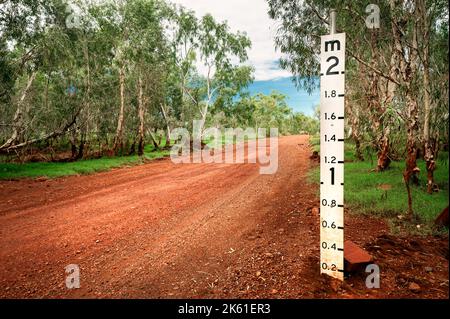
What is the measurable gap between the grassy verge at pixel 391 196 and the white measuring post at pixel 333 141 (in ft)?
8.02

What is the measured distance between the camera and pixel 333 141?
3.05m

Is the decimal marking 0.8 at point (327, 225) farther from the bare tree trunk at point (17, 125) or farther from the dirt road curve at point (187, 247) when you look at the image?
the bare tree trunk at point (17, 125)

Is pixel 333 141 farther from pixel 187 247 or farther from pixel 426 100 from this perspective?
pixel 426 100

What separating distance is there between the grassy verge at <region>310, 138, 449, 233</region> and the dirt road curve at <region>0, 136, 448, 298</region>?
0.82 m

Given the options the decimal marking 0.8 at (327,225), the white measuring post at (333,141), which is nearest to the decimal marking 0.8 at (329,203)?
the white measuring post at (333,141)

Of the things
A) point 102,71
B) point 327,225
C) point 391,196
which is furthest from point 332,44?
point 102,71

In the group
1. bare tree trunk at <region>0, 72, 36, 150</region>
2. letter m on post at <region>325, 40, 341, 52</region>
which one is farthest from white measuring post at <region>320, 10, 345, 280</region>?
bare tree trunk at <region>0, 72, 36, 150</region>

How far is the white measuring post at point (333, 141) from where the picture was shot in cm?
298

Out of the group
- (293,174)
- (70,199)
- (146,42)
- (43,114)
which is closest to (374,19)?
(293,174)

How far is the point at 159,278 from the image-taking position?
357cm

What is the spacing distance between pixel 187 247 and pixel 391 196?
5.43m

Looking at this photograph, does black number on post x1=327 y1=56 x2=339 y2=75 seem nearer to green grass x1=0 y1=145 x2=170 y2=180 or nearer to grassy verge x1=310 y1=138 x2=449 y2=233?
grassy verge x1=310 y1=138 x2=449 y2=233

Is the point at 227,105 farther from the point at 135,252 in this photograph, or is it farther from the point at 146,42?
the point at 135,252
